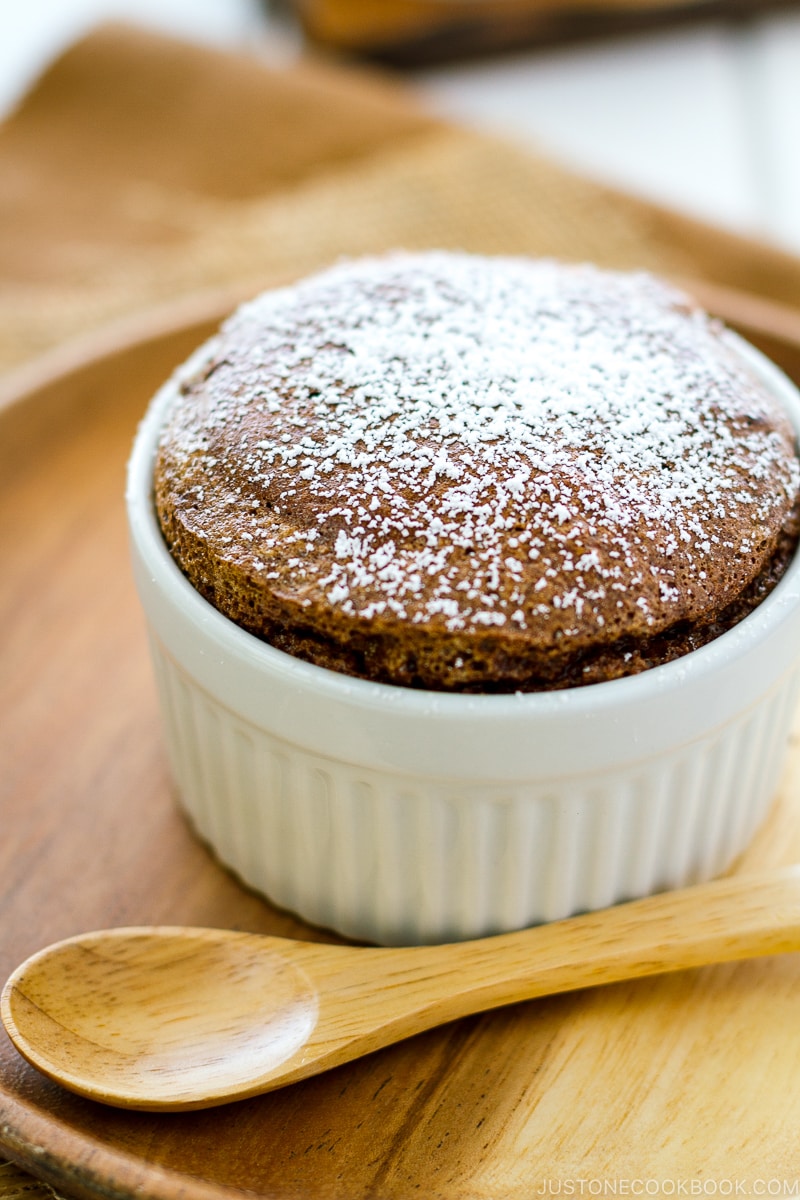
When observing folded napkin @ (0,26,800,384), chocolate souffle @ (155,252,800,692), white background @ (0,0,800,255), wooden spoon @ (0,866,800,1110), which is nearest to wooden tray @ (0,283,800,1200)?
wooden spoon @ (0,866,800,1110)

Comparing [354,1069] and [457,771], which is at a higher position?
[457,771]

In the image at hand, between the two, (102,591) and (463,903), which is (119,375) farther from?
(463,903)

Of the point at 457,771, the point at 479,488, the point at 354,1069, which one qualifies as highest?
the point at 479,488

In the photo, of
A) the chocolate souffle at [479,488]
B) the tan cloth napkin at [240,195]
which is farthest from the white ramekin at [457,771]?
the tan cloth napkin at [240,195]

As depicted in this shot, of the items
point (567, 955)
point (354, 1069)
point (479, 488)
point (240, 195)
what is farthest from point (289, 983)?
point (240, 195)

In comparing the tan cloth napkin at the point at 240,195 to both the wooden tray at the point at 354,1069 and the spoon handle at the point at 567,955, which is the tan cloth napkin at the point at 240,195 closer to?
the wooden tray at the point at 354,1069

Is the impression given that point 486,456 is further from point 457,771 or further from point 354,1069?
point 354,1069

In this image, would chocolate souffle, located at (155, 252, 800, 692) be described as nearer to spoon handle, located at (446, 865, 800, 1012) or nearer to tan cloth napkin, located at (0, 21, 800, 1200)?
spoon handle, located at (446, 865, 800, 1012)

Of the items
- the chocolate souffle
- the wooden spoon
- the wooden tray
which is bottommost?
the wooden tray
